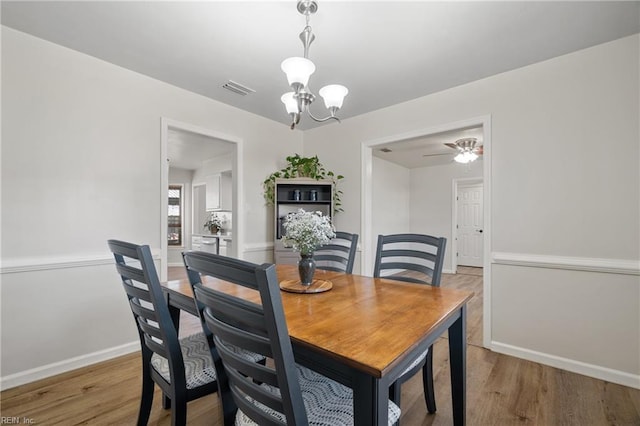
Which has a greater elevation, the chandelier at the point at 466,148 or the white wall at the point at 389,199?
the chandelier at the point at 466,148

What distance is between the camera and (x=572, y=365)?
2289 mm

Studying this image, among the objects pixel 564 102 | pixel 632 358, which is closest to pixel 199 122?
pixel 564 102

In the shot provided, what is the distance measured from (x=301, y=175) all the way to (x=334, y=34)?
1938 millimetres

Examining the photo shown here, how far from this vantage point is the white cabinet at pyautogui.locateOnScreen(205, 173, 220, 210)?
6530 millimetres

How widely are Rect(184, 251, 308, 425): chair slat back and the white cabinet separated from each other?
5866mm

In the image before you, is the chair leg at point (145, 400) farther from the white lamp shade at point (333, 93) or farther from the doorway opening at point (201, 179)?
the white lamp shade at point (333, 93)

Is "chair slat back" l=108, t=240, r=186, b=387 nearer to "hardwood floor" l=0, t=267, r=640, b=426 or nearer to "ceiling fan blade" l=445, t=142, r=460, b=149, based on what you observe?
"hardwood floor" l=0, t=267, r=640, b=426

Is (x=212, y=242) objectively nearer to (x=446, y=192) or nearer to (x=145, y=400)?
(x=145, y=400)

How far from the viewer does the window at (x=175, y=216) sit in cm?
757

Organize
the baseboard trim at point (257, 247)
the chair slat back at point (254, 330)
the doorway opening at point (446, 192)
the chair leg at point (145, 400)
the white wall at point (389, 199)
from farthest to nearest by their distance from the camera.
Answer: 1. the white wall at point (389, 199)
2. the baseboard trim at point (257, 247)
3. the doorway opening at point (446, 192)
4. the chair leg at point (145, 400)
5. the chair slat back at point (254, 330)

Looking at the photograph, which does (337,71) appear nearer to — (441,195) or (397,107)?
(397,107)
